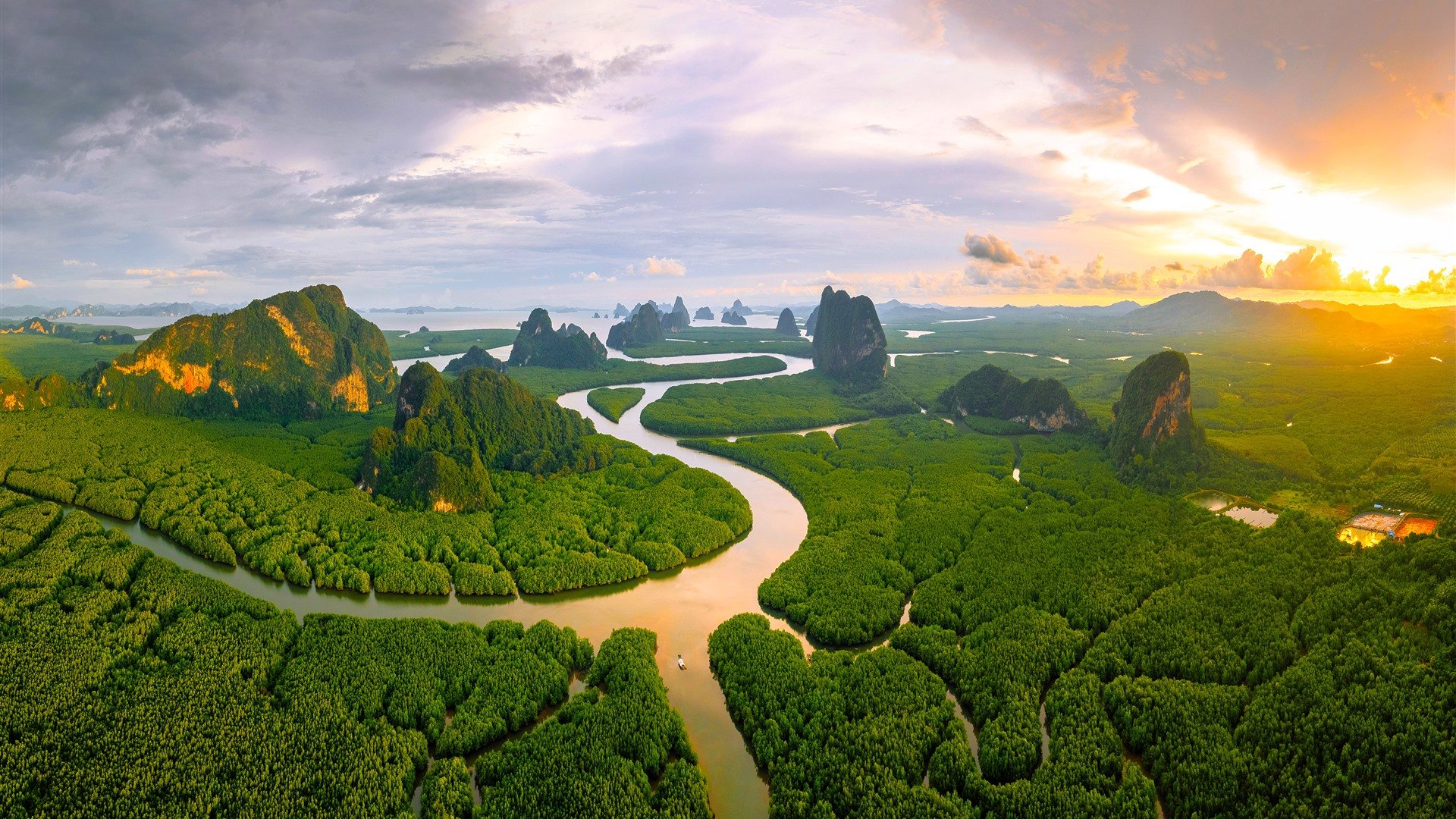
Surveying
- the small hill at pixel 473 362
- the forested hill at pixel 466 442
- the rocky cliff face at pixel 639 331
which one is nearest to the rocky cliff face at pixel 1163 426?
the forested hill at pixel 466 442

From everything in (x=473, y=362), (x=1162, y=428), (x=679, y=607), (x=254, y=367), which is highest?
(x=254, y=367)

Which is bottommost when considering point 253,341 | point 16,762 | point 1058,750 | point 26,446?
point 1058,750

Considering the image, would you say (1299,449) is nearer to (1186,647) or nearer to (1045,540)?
(1045,540)

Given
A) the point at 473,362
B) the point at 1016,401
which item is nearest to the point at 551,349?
the point at 473,362

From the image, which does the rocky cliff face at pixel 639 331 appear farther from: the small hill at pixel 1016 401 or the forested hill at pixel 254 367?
the small hill at pixel 1016 401

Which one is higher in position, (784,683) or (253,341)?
(253,341)

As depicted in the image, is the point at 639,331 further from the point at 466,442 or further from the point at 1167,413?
the point at 1167,413

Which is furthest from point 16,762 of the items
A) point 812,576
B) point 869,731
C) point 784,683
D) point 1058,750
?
point 1058,750

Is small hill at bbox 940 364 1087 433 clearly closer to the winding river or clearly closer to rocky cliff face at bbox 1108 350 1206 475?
rocky cliff face at bbox 1108 350 1206 475
